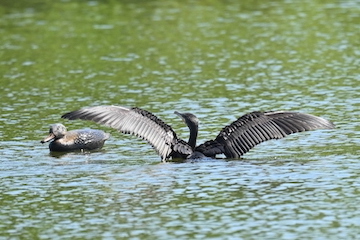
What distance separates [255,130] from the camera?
16453 millimetres

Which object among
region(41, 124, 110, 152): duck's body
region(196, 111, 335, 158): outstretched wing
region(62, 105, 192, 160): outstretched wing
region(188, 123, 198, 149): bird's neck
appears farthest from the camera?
region(41, 124, 110, 152): duck's body

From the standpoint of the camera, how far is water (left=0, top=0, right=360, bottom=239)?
42.4 ft

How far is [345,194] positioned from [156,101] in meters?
8.51

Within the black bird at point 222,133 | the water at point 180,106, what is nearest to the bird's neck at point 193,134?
the black bird at point 222,133

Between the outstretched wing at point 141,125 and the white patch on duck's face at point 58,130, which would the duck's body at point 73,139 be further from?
the outstretched wing at point 141,125

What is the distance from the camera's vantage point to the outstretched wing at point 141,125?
53.4ft

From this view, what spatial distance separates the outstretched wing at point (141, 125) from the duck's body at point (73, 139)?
158 centimetres

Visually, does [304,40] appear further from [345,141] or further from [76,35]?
[345,141]

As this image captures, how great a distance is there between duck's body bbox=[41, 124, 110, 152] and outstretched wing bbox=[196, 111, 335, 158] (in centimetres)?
222

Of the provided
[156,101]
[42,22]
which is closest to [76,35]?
[42,22]

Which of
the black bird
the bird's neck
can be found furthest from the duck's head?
the bird's neck

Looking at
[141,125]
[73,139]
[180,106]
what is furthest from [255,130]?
[180,106]

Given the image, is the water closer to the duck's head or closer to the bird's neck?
the duck's head

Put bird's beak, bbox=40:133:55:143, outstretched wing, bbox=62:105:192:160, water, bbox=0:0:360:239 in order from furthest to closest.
A: bird's beak, bbox=40:133:55:143 → outstretched wing, bbox=62:105:192:160 → water, bbox=0:0:360:239
